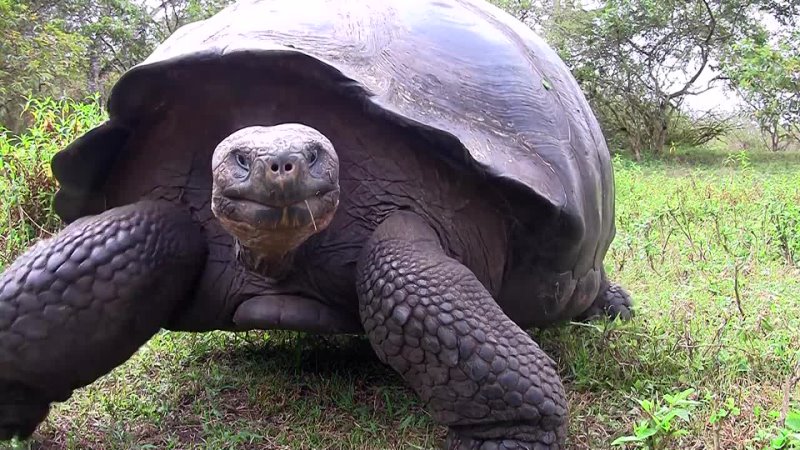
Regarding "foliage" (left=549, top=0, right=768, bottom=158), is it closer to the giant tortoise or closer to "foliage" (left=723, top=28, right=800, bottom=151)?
"foliage" (left=723, top=28, right=800, bottom=151)

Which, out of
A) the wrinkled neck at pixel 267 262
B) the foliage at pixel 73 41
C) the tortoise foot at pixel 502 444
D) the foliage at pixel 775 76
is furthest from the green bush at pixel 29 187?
the foliage at pixel 775 76

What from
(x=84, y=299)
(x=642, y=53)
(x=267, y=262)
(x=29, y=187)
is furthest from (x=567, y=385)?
(x=642, y=53)

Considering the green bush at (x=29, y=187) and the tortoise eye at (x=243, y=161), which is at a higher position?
the tortoise eye at (x=243, y=161)

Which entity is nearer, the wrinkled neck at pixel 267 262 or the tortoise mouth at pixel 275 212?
the tortoise mouth at pixel 275 212

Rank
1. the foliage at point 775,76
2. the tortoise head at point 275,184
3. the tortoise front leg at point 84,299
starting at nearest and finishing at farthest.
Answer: the tortoise head at point 275,184 < the tortoise front leg at point 84,299 < the foliage at point 775,76

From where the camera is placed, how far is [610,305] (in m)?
3.05

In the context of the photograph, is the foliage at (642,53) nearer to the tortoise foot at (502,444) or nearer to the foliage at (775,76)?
the foliage at (775,76)

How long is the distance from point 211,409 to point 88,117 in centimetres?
323

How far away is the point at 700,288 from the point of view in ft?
10.6

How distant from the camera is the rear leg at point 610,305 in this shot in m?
3.04

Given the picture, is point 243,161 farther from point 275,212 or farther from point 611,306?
point 611,306

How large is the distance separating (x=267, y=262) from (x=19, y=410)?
75 centimetres

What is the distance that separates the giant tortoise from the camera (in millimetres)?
1731

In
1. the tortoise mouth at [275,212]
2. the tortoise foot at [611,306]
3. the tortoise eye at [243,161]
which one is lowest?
the tortoise foot at [611,306]
